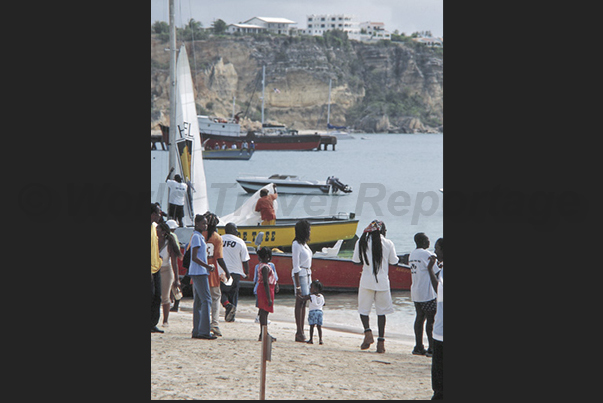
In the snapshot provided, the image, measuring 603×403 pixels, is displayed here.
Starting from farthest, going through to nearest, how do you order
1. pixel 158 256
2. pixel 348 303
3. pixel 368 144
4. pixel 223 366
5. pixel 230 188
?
pixel 368 144, pixel 230 188, pixel 348 303, pixel 158 256, pixel 223 366

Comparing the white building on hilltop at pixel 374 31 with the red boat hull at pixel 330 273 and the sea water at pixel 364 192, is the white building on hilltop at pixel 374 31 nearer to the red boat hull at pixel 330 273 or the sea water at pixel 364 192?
the sea water at pixel 364 192

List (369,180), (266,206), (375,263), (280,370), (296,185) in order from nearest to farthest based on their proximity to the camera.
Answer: (280,370), (375,263), (266,206), (296,185), (369,180)

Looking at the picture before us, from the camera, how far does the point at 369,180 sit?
74.4 metres

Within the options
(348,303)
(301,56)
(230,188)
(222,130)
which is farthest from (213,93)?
(348,303)

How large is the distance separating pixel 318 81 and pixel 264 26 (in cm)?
3210

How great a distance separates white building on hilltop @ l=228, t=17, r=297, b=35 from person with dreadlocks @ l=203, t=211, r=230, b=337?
502 ft

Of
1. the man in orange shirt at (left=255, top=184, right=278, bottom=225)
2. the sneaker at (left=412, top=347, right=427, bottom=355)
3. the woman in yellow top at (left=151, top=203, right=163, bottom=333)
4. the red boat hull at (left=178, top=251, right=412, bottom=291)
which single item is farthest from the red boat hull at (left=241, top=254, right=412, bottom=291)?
the woman in yellow top at (left=151, top=203, right=163, bottom=333)

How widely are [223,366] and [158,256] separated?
155 cm

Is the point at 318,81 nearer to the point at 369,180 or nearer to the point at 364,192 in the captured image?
the point at 369,180

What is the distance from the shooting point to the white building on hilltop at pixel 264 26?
161 meters

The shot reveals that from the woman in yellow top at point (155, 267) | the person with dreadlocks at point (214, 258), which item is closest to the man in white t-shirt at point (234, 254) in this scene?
the person with dreadlocks at point (214, 258)

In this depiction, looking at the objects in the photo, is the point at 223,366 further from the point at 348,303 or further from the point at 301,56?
the point at 301,56

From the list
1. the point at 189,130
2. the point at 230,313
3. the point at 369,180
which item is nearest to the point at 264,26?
the point at 369,180
